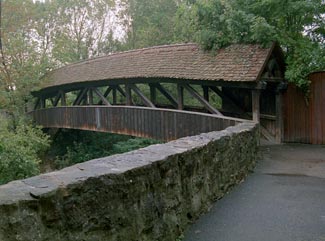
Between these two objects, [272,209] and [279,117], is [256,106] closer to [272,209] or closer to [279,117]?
[279,117]

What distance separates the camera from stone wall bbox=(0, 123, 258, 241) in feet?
7.79

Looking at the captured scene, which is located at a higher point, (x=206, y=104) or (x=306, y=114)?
(x=206, y=104)

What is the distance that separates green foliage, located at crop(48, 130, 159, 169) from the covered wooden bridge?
3663 millimetres

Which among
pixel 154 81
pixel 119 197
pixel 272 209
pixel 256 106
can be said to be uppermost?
pixel 154 81

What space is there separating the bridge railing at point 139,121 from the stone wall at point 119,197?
5.37 meters

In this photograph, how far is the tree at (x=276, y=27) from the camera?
36.3 feet

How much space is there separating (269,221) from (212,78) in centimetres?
696

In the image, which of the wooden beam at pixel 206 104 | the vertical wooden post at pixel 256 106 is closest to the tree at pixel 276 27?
the vertical wooden post at pixel 256 106

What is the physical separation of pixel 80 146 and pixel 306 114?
1492 cm

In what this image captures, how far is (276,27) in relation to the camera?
12.3m

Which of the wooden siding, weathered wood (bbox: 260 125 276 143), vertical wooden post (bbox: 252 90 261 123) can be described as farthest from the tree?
weathered wood (bbox: 260 125 276 143)

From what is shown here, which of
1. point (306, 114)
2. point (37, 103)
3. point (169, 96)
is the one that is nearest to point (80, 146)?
point (37, 103)

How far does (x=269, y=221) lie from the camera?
15.3 feet

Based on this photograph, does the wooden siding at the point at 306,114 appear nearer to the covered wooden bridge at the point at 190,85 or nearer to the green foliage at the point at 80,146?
the covered wooden bridge at the point at 190,85
